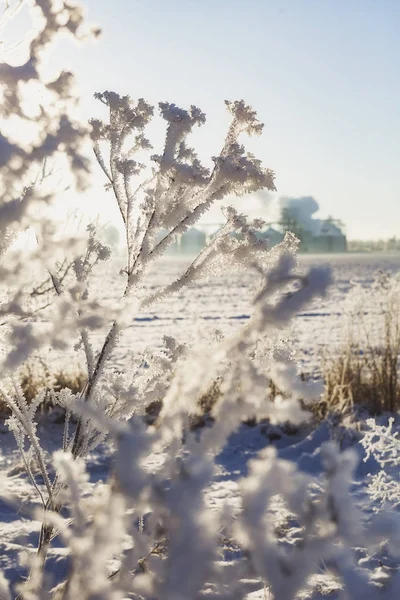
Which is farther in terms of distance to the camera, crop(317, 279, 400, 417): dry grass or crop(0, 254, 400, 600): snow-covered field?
crop(317, 279, 400, 417): dry grass

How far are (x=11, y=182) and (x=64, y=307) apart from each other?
1.06 ft

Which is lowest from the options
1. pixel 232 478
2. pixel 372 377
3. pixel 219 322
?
pixel 232 478

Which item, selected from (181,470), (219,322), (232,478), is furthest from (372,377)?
(219,322)

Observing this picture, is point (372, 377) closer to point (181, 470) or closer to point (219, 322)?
point (181, 470)

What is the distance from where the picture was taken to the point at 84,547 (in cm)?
58

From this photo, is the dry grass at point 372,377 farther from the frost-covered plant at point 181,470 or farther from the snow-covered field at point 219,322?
the frost-covered plant at point 181,470

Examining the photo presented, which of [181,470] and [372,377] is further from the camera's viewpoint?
[372,377]

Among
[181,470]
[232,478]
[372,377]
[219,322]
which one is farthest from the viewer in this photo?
[219,322]

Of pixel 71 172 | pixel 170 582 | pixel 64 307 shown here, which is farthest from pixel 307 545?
pixel 71 172

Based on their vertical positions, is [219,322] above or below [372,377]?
above

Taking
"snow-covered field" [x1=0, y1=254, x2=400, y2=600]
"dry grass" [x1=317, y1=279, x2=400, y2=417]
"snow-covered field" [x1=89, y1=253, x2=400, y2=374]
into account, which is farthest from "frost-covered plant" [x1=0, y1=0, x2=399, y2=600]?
"snow-covered field" [x1=89, y1=253, x2=400, y2=374]

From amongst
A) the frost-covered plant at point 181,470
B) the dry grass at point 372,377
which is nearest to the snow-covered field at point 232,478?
the frost-covered plant at point 181,470

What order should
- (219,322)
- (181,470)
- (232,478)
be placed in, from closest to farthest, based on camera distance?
(181,470) → (232,478) → (219,322)

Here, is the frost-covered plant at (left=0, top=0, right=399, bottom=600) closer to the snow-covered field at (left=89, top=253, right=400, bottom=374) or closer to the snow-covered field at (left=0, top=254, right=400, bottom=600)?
the snow-covered field at (left=0, top=254, right=400, bottom=600)
